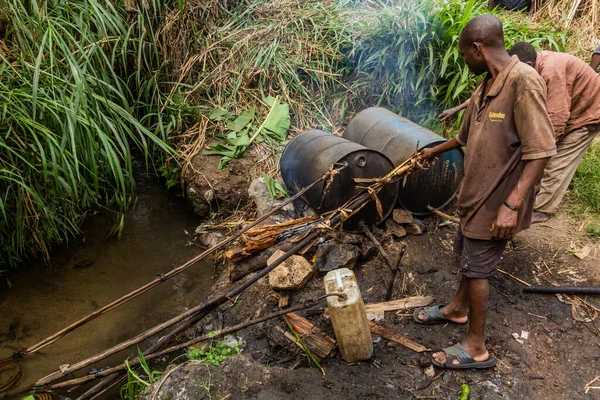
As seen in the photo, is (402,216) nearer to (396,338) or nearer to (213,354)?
(396,338)

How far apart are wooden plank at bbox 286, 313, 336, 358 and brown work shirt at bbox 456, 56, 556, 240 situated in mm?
1155

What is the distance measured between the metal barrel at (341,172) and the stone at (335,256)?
293mm

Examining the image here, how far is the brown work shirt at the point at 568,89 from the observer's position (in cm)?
329

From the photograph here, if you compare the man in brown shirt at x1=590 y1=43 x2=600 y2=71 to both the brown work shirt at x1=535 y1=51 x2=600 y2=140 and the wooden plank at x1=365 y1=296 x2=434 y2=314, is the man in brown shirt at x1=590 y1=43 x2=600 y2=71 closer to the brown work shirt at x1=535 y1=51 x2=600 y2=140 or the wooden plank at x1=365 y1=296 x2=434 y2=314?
the brown work shirt at x1=535 y1=51 x2=600 y2=140

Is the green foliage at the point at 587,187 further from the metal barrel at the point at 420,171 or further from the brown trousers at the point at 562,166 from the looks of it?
the metal barrel at the point at 420,171

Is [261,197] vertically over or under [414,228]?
under

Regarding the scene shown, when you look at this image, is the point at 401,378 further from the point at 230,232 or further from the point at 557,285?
the point at 230,232

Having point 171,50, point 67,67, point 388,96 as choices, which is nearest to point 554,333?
point 388,96

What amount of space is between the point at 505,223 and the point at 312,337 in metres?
1.45

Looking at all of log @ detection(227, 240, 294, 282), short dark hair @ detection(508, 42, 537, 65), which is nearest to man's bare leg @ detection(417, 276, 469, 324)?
log @ detection(227, 240, 294, 282)

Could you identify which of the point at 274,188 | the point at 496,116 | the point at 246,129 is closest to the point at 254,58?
the point at 246,129

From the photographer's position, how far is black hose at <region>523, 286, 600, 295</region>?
3135mm

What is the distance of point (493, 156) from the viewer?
87.8 inches

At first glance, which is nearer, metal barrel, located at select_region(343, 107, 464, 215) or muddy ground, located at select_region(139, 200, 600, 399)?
muddy ground, located at select_region(139, 200, 600, 399)
